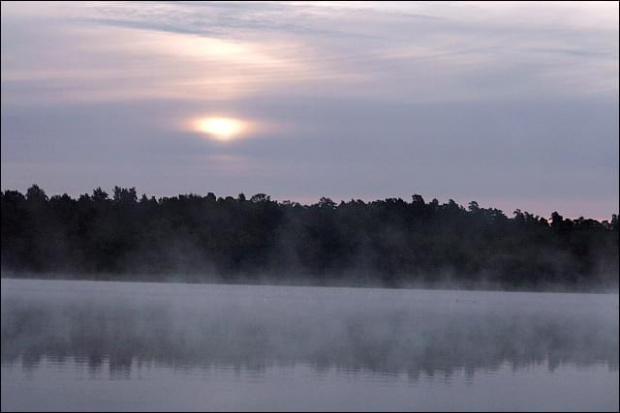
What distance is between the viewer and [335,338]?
29859 mm

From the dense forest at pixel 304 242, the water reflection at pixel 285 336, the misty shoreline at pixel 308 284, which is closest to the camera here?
the water reflection at pixel 285 336

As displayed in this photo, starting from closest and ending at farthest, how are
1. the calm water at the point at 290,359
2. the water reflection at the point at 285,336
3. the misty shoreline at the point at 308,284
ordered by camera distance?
the calm water at the point at 290,359 → the water reflection at the point at 285,336 → the misty shoreline at the point at 308,284

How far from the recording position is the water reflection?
916 inches

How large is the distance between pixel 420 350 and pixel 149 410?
11.5 metres

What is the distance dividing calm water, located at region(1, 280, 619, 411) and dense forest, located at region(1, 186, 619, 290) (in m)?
23.6

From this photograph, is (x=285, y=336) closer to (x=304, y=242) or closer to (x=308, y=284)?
(x=304, y=242)

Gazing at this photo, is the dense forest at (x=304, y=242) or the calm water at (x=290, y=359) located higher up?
the dense forest at (x=304, y=242)

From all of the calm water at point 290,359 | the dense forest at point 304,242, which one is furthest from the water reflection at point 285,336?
the dense forest at point 304,242

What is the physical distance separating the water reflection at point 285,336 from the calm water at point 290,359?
47 millimetres

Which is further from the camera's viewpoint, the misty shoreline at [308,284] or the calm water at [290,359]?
the misty shoreline at [308,284]

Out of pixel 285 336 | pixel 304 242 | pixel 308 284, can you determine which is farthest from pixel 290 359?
pixel 308 284

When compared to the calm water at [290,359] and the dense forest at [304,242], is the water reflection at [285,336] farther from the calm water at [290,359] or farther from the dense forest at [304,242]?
the dense forest at [304,242]

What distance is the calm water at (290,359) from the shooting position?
18.6 m

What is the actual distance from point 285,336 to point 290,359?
18.6ft
